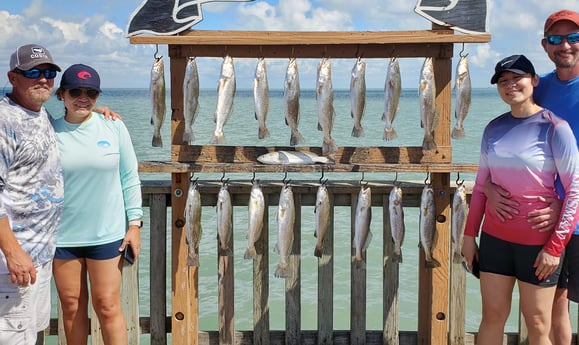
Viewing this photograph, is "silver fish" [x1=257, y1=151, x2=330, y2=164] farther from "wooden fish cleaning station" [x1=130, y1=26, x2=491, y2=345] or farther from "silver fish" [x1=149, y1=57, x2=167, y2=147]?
"silver fish" [x1=149, y1=57, x2=167, y2=147]

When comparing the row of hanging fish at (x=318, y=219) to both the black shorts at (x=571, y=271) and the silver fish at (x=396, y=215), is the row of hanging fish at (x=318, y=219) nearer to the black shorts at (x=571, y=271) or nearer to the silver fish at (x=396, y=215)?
the silver fish at (x=396, y=215)

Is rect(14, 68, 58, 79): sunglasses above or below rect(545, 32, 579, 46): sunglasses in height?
below

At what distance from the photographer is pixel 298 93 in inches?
148

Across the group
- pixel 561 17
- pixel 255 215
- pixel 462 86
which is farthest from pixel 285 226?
pixel 561 17

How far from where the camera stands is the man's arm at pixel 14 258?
270cm

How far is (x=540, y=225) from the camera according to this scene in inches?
116

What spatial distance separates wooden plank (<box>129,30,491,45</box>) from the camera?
3.66m

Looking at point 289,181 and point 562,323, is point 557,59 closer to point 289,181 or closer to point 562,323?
point 562,323

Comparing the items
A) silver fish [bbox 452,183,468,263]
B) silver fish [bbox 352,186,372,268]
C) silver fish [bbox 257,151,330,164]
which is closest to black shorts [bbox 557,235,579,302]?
silver fish [bbox 452,183,468,263]

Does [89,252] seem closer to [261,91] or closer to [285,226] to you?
[285,226]

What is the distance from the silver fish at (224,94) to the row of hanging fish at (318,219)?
0.33 m

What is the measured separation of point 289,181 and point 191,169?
0.59 meters

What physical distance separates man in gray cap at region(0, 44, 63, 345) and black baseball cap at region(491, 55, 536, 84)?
2.03m

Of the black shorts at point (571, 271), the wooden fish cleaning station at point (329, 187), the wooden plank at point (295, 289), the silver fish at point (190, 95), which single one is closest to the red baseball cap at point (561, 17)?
the wooden fish cleaning station at point (329, 187)
